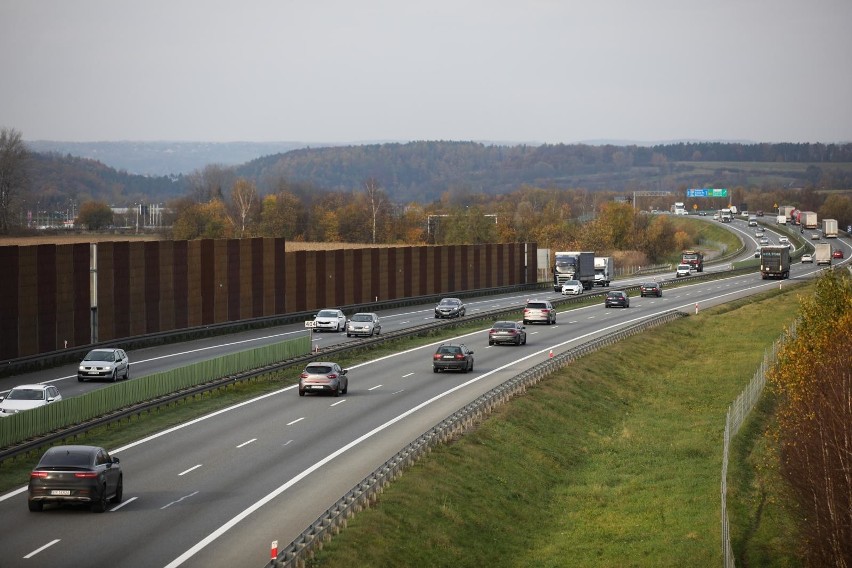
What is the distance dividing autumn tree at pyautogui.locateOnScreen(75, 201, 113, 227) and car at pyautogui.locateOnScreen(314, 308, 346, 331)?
337 ft

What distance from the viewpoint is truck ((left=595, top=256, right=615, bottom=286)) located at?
136900 millimetres

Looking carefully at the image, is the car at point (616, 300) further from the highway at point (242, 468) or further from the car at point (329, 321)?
the highway at point (242, 468)

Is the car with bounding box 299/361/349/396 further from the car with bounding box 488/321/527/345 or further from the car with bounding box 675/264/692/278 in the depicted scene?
the car with bounding box 675/264/692/278

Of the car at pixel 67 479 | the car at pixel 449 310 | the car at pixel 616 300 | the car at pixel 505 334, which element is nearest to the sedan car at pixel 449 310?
the car at pixel 449 310

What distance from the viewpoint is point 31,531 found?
26672mm

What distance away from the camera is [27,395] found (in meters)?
40.7

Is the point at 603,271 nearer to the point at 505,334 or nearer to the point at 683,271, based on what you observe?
the point at 683,271

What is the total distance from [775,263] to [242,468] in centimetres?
11627

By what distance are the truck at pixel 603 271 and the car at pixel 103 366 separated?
8927 centimetres

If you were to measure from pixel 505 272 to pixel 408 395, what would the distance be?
7709 centimetres

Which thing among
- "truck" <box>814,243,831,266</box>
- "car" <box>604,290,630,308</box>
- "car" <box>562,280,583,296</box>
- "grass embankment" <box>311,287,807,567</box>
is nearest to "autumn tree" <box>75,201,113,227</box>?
"car" <box>562,280,583,296</box>

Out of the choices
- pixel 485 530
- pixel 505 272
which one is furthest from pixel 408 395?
pixel 505 272

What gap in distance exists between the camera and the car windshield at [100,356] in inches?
2090

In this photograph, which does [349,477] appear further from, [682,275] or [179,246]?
[682,275]
